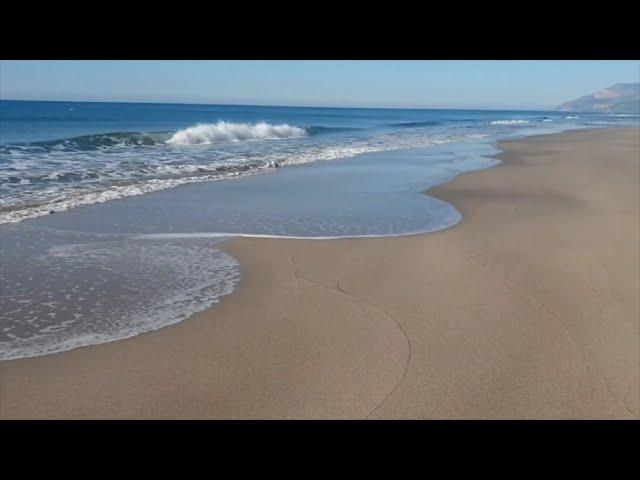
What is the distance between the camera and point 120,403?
347cm

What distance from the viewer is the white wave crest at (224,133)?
28438 mm

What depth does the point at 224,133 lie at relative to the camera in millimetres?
31984

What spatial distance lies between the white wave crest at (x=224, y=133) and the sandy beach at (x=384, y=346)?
22.5 metres

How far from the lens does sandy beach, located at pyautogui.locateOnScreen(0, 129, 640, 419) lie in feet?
11.5

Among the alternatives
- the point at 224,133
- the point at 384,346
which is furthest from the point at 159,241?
the point at 224,133

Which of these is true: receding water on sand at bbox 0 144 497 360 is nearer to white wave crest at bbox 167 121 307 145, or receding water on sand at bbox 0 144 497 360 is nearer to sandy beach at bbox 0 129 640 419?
sandy beach at bbox 0 129 640 419

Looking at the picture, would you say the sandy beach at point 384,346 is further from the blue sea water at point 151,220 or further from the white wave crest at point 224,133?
the white wave crest at point 224,133

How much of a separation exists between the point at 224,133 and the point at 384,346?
1151 inches

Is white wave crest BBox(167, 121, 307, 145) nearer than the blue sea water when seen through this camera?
No

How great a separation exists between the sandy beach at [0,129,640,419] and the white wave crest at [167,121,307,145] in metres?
22.5

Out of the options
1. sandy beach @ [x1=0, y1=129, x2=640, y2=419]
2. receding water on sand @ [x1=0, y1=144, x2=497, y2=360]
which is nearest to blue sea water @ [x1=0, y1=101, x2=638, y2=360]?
receding water on sand @ [x1=0, y1=144, x2=497, y2=360]

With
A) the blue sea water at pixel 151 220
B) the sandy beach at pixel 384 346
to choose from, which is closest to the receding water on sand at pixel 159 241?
the blue sea water at pixel 151 220
